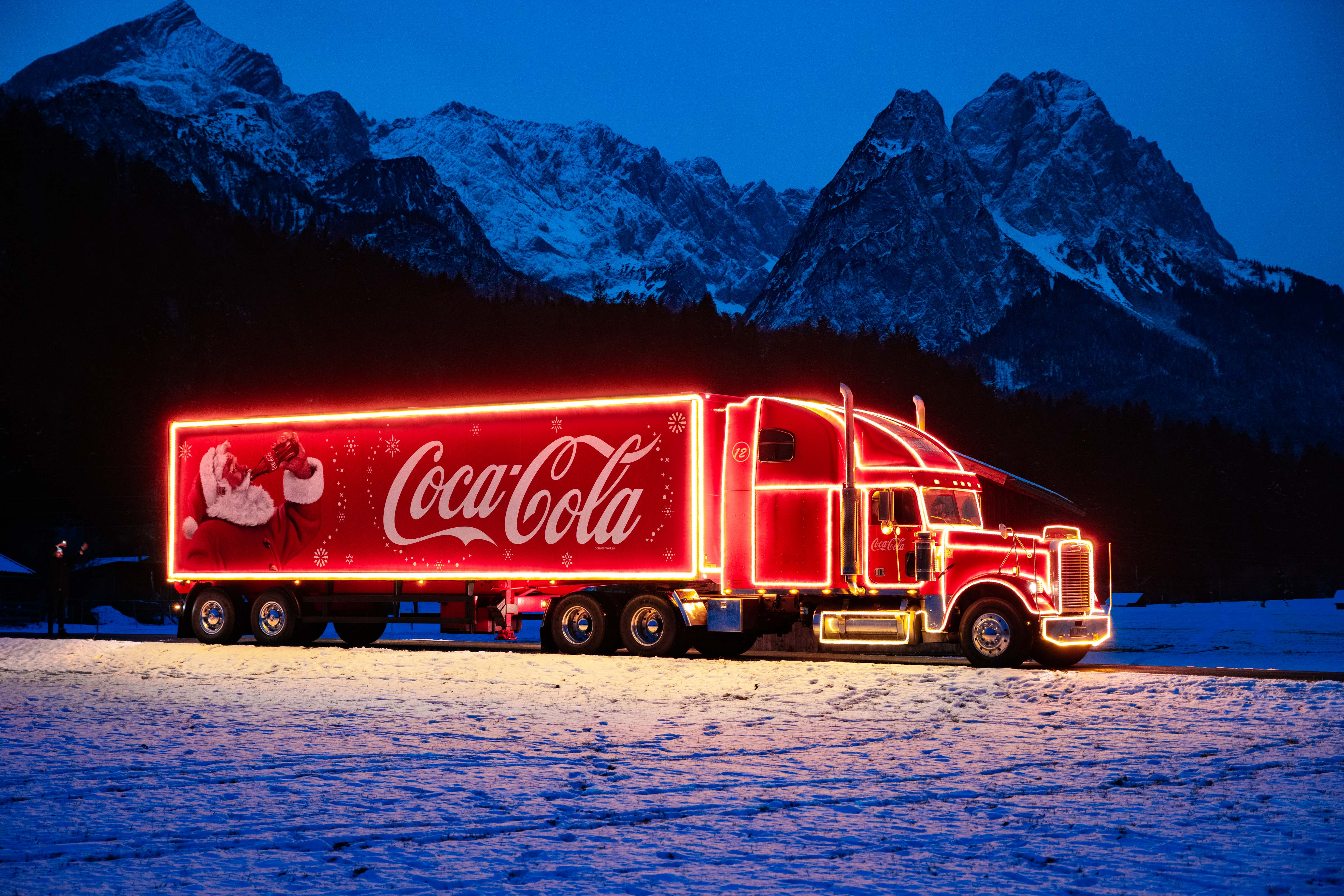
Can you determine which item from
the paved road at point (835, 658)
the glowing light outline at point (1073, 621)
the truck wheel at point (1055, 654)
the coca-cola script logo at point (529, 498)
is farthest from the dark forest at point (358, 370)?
the truck wheel at point (1055, 654)

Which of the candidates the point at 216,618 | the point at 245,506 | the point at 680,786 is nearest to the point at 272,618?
the point at 216,618

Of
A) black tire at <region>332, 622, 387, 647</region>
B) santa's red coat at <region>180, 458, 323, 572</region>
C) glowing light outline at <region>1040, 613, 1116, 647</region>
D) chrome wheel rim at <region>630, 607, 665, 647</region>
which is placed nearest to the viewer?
glowing light outline at <region>1040, 613, 1116, 647</region>

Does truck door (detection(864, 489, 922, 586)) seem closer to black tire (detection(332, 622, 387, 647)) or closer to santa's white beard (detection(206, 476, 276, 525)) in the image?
black tire (detection(332, 622, 387, 647))

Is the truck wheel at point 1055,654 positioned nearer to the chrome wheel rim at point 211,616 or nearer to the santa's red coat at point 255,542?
the santa's red coat at point 255,542

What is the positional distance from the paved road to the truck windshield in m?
2.12

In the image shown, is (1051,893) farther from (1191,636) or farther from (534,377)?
(534,377)

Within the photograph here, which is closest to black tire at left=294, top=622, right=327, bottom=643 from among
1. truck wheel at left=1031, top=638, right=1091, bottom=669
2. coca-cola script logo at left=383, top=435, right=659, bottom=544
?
coca-cola script logo at left=383, top=435, right=659, bottom=544

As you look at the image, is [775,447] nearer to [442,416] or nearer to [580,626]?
[580,626]

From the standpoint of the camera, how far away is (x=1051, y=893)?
22.5 feet

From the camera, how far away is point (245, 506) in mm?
24953

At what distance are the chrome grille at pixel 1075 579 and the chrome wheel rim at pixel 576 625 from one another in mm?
7294

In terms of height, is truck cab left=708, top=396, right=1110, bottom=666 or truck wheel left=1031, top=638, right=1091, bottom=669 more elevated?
truck cab left=708, top=396, right=1110, bottom=666

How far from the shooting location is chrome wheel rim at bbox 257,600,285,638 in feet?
81.1

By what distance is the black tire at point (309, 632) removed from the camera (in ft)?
82.2
